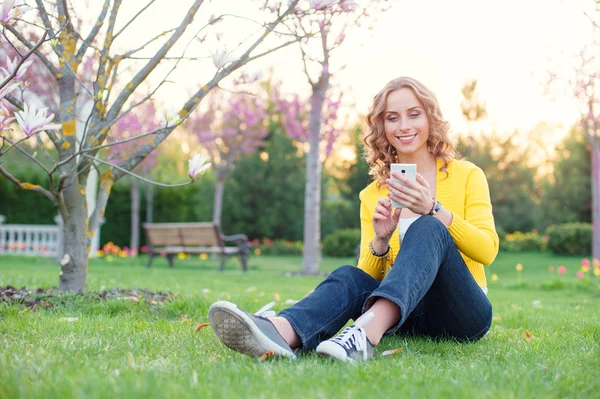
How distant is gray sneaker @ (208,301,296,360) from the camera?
2.09 m

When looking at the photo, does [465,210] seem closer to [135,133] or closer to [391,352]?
[391,352]

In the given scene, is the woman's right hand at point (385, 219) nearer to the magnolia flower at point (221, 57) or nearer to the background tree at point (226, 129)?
the magnolia flower at point (221, 57)

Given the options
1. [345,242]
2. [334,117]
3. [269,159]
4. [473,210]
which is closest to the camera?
[473,210]

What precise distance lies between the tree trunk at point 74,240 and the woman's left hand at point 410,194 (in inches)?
90.1

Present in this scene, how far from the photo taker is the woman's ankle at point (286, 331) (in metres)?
2.23

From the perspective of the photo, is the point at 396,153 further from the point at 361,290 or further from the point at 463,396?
the point at 463,396

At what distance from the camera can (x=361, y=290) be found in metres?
2.54

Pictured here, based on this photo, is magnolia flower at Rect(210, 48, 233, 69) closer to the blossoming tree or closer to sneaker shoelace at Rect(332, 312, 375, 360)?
the blossoming tree

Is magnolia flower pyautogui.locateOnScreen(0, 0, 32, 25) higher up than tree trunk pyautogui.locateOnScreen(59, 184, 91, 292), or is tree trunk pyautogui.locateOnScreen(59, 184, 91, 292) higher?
magnolia flower pyautogui.locateOnScreen(0, 0, 32, 25)

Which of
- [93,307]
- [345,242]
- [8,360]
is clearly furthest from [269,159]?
[8,360]

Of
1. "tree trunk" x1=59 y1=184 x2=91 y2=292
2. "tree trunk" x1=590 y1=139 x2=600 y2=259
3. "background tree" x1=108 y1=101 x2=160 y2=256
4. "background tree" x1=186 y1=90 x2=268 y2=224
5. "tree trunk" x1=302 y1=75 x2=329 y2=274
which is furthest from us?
"background tree" x1=186 y1=90 x2=268 y2=224

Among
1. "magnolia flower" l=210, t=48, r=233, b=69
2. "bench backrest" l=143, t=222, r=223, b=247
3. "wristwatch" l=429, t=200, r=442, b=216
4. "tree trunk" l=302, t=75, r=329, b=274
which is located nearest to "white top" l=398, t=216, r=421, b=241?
"wristwatch" l=429, t=200, r=442, b=216

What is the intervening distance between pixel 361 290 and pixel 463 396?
0.95 metres

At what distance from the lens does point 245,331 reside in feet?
6.87
